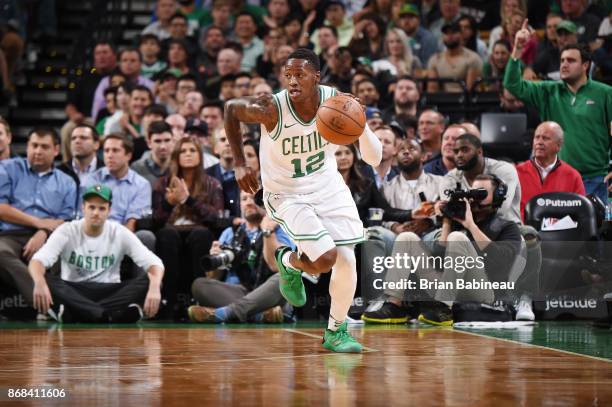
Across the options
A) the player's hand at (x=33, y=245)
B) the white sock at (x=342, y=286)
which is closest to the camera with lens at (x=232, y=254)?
the player's hand at (x=33, y=245)

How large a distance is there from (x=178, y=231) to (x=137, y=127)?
126 inches

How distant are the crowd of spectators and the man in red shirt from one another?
0.05ft

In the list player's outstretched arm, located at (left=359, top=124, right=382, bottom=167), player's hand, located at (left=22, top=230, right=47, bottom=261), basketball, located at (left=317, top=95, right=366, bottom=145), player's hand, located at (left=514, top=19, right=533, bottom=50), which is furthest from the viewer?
player's hand, located at (left=514, top=19, right=533, bottom=50)

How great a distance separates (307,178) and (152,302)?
11.0ft

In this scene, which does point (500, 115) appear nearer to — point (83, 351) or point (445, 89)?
point (445, 89)

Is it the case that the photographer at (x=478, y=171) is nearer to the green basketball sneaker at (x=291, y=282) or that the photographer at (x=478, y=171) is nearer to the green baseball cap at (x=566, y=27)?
the green basketball sneaker at (x=291, y=282)

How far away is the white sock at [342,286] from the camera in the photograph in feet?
21.9

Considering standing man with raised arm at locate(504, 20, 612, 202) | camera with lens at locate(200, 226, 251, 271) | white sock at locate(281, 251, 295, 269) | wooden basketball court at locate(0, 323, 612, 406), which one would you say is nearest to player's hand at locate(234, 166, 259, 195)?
white sock at locate(281, 251, 295, 269)

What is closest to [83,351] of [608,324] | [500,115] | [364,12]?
[608,324]

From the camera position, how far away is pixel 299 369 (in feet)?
18.2

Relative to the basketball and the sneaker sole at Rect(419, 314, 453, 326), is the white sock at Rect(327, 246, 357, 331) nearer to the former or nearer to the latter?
the basketball

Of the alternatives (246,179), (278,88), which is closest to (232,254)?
(246,179)

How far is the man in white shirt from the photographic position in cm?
970

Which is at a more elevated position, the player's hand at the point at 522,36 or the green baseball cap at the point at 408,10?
the green baseball cap at the point at 408,10
